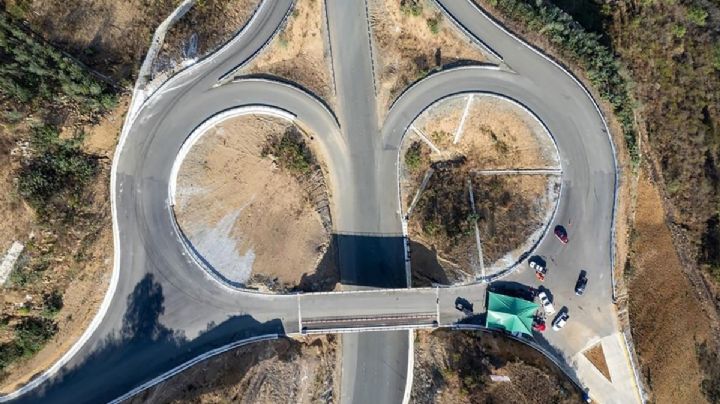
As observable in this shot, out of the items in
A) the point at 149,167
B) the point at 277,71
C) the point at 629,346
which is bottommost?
the point at 629,346

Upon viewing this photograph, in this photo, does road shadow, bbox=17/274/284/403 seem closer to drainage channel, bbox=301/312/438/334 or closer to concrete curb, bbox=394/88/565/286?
drainage channel, bbox=301/312/438/334

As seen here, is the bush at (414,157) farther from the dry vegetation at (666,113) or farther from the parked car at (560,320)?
the parked car at (560,320)

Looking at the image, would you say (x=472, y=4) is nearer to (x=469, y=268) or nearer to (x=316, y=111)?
(x=316, y=111)

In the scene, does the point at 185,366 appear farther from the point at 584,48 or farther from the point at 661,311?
the point at 584,48

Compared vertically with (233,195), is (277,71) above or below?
above

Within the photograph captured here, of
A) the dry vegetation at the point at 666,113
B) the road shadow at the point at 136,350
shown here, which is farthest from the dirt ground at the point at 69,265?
the dry vegetation at the point at 666,113

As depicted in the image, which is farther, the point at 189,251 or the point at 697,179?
the point at 697,179

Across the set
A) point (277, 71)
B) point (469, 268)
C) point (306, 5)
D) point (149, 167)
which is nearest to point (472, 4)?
point (306, 5)
